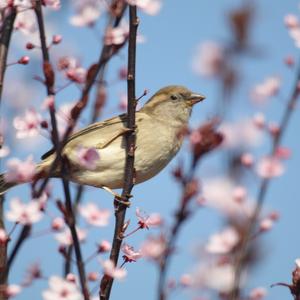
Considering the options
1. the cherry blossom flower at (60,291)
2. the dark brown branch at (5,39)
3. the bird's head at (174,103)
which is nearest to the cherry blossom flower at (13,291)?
the cherry blossom flower at (60,291)

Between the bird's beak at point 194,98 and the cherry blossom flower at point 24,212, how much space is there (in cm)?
322

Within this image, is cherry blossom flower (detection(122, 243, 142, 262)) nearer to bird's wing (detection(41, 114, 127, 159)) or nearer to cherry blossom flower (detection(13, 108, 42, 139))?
cherry blossom flower (detection(13, 108, 42, 139))

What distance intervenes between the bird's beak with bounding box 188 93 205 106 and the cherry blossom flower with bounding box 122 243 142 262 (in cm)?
257

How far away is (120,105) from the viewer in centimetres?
483

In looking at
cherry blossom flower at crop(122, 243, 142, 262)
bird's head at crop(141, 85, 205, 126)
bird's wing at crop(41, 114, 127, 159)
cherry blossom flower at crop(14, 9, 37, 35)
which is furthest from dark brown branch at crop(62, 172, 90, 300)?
bird's head at crop(141, 85, 205, 126)

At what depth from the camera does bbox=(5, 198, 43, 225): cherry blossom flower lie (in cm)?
200

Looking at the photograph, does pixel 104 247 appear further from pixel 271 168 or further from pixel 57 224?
pixel 271 168

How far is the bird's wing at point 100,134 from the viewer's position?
4.27 meters

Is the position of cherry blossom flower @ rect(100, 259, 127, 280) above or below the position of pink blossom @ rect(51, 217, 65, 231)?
below

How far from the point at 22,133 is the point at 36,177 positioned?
0.20 metres

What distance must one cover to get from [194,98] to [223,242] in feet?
11.0

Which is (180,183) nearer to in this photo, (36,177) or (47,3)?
(36,177)

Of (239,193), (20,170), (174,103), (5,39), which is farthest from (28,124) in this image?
(174,103)

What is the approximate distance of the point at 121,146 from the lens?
420 cm
